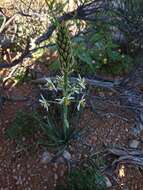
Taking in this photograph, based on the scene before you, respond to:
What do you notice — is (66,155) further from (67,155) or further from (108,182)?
(108,182)

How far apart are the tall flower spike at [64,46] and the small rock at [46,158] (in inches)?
37.1

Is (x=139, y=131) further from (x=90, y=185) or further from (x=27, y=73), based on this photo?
(x=27, y=73)

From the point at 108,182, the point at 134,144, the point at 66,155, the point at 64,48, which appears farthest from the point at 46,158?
the point at 64,48

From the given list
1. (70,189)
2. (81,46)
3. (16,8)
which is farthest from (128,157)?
(16,8)

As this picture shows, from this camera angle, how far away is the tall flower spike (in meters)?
2.09

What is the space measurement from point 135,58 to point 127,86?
371mm

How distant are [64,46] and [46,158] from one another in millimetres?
1157

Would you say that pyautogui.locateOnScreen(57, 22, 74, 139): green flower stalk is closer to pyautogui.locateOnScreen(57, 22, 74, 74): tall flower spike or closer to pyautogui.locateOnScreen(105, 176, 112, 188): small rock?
pyautogui.locateOnScreen(57, 22, 74, 74): tall flower spike

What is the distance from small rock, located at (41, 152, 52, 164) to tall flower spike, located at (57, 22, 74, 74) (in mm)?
942

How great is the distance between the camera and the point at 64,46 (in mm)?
2145

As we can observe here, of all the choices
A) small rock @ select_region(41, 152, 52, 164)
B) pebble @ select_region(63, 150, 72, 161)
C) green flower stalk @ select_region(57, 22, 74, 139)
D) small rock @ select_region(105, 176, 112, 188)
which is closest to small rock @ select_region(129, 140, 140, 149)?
small rock @ select_region(105, 176, 112, 188)

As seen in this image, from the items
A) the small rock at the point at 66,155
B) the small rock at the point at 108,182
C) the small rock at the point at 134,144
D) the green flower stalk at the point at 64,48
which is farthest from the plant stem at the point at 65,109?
the small rock at the point at 134,144

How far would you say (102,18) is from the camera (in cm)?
331

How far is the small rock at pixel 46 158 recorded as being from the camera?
3041mm
